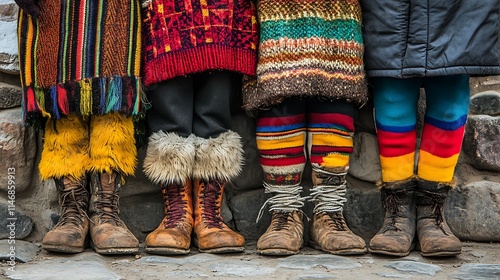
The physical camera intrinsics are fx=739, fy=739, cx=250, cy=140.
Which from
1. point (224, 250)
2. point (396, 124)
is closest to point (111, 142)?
point (224, 250)

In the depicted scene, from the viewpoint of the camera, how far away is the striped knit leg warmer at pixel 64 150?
91.0 inches

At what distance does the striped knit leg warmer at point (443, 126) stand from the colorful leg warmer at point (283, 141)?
40 cm

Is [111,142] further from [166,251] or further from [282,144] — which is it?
[282,144]

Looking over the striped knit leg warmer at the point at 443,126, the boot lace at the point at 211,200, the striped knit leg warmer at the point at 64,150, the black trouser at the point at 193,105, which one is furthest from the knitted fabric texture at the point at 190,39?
the striped knit leg warmer at the point at 443,126

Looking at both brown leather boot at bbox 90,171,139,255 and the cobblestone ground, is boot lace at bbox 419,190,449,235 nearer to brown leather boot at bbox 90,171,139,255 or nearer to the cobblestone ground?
the cobblestone ground

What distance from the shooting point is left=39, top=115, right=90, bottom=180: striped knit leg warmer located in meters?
2.31

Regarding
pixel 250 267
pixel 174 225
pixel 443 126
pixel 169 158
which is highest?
pixel 443 126

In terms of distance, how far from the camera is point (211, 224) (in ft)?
7.76

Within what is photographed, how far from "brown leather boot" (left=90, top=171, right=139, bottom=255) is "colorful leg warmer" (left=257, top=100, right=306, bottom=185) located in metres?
0.48

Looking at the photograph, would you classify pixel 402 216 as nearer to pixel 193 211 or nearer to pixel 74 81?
pixel 193 211

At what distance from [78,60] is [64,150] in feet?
0.95

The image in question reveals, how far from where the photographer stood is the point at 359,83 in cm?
232

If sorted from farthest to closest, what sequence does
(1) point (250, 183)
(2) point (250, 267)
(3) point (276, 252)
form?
1. (1) point (250, 183)
2. (3) point (276, 252)
3. (2) point (250, 267)

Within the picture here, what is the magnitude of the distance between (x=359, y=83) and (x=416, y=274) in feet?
2.02
